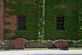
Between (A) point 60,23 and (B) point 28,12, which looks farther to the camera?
(A) point 60,23

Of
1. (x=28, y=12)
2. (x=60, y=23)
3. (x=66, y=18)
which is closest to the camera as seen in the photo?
(x=28, y=12)

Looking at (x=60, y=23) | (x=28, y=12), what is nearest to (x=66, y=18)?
(x=60, y=23)

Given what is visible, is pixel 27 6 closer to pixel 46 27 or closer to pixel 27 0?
pixel 27 0

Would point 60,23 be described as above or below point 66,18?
below

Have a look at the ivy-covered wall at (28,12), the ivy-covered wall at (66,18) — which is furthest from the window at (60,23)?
the ivy-covered wall at (28,12)

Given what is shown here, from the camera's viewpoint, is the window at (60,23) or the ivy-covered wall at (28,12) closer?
the ivy-covered wall at (28,12)

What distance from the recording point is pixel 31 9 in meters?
31.1

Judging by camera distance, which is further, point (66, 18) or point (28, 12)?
point (66, 18)

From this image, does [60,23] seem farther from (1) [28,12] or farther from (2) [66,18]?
(1) [28,12]

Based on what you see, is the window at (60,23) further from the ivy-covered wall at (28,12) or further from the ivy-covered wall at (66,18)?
the ivy-covered wall at (28,12)

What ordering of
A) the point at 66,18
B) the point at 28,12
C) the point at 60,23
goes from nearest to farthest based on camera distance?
the point at 28,12 → the point at 66,18 → the point at 60,23

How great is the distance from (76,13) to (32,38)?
5.55 m

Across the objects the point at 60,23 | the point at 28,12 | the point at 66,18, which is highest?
the point at 28,12

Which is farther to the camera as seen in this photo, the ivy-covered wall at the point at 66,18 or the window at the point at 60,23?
the window at the point at 60,23
